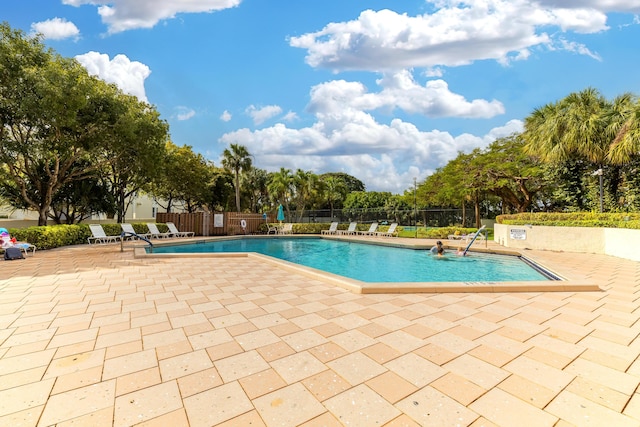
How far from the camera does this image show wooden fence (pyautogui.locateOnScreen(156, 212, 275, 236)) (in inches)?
731

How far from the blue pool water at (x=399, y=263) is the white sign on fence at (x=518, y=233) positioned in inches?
68.2

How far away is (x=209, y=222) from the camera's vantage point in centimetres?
1877

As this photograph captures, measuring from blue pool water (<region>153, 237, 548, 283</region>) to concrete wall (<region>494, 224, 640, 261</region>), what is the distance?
1.77 m

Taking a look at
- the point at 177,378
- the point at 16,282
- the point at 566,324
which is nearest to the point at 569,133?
the point at 566,324

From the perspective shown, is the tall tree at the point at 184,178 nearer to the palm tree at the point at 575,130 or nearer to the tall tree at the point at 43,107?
the tall tree at the point at 43,107

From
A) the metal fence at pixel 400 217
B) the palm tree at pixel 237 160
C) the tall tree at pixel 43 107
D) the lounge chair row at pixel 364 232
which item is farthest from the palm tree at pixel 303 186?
the tall tree at pixel 43 107

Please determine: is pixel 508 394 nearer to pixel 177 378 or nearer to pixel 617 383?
pixel 617 383

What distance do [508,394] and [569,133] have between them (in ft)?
41.6

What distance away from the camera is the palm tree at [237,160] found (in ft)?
81.7

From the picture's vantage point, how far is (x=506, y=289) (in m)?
4.51

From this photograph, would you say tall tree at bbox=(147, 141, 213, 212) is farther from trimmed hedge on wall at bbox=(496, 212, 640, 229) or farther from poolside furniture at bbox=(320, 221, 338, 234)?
trimmed hedge on wall at bbox=(496, 212, 640, 229)

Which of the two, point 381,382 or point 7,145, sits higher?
point 7,145

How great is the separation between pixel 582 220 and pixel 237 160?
2211 centimetres

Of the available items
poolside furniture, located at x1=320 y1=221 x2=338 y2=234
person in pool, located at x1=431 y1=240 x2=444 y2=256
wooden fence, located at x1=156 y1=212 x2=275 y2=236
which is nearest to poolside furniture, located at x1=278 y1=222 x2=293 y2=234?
poolside furniture, located at x1=320 y1=221 x2=338 y2=234
